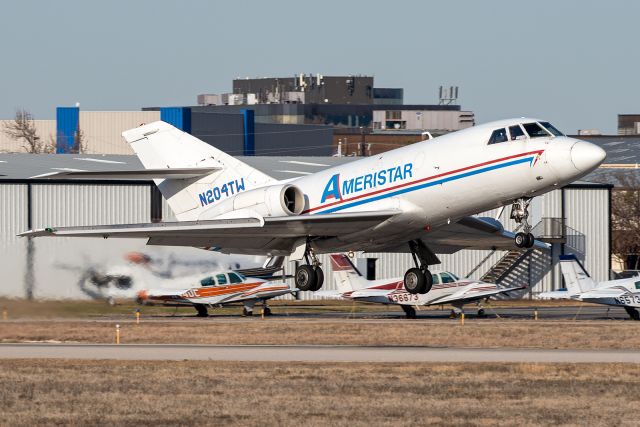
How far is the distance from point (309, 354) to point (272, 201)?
4688 mm

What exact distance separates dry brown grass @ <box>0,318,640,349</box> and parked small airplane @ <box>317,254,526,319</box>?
5.09m

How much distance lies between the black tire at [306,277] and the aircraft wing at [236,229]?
3.02ft

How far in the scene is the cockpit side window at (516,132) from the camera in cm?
2894

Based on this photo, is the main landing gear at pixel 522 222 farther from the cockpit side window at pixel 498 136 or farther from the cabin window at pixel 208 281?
the cabin window at pixel 208 281

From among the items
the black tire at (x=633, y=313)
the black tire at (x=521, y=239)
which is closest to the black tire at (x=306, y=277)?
the black tire at (x=521, y=239)

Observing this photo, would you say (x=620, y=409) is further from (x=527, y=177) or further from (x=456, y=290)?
(x=456, y=290)

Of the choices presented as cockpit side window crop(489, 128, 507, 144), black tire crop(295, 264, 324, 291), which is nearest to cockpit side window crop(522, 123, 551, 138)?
cockpit side window crop(489, 128, 507, 144)

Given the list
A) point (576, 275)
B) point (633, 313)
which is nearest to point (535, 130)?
point (633, 313)

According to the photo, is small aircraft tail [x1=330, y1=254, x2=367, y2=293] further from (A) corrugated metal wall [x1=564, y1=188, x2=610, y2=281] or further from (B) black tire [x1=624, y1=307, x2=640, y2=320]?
(A) corrugated metal wall [x1=564, y1=188, x2=610, y2=281]

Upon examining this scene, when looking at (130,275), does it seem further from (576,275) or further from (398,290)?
(576,275)

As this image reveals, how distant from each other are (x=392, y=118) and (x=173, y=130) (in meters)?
135

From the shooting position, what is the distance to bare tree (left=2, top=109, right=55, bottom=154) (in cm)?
12438

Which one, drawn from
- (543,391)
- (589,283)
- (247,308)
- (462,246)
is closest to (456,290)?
(589,283)

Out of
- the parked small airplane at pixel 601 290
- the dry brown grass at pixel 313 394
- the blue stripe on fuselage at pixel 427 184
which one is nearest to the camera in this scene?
the dry brown grass at pixel 313 394
